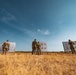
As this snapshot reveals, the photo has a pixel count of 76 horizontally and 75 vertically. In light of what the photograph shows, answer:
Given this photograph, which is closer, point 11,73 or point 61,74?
point 11,73

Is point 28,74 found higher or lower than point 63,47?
lower

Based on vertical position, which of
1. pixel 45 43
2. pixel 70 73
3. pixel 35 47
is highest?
pixel 45 43

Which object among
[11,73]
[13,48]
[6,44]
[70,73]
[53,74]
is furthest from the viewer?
[13,48]

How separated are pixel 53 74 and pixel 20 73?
137 cm

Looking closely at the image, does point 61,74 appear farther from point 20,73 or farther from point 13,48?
point 13,48

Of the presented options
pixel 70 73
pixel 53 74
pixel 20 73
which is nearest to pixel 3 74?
pixel 20 73

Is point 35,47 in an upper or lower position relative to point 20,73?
upper

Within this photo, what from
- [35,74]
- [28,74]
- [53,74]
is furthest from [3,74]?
[53,74]

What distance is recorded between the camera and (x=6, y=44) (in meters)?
15.5

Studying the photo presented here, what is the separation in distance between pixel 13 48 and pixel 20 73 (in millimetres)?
20067

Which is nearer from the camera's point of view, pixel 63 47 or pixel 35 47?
pixel 35 47

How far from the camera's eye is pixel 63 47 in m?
24.3

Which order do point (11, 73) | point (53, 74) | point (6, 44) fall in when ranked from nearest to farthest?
point (11, 73) < point (53, 74) < point (6, 44)

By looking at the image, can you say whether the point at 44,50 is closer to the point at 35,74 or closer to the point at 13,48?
the point at 13,48
